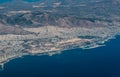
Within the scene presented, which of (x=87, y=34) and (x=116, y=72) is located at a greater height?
(x=116, y=72)

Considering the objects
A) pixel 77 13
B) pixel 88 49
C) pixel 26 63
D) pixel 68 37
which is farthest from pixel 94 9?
pixel 26 63

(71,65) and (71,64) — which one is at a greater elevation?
(71,65)

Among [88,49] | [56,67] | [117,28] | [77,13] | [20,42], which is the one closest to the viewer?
[56,67]

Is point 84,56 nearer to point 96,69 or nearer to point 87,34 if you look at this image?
point 96,69

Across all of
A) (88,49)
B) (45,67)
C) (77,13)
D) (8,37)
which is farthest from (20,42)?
(77,13)

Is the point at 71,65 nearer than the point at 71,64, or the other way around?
the point at 71,65

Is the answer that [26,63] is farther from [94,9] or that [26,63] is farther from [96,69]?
[94,9]

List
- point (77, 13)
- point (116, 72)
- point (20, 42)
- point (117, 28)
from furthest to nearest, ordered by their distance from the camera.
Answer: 1. point (77, 13)
2. point (117, 28)
3. point (20, 42)
4. point (116, 72)

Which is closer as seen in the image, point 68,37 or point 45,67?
point 45,67
